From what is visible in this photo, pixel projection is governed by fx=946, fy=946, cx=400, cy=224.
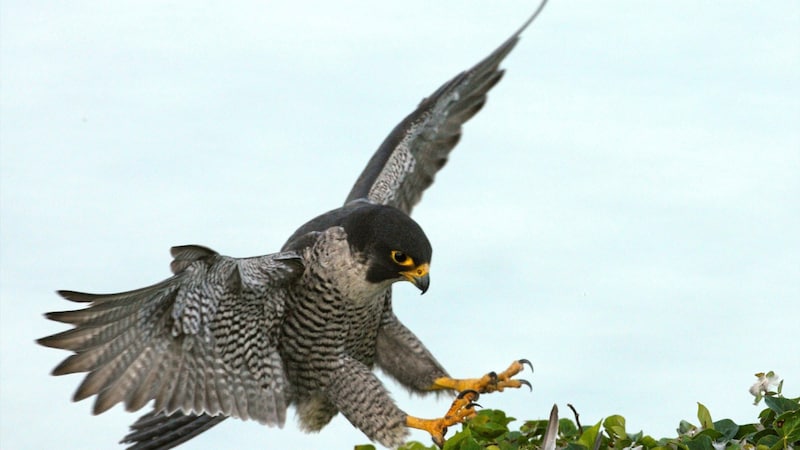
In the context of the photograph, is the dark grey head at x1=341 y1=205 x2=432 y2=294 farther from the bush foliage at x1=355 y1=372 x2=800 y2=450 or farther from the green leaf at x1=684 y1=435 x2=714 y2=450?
the green leaf at x1=684 y1=435 x2=714 y2=450

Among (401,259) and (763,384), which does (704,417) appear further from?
(401,259)

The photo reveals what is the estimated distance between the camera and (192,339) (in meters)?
4.98

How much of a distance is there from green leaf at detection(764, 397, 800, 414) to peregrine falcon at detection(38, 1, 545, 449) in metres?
1.93

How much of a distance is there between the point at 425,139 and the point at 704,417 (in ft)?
11.9

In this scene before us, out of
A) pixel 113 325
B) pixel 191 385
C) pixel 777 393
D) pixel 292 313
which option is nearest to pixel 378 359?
pixel 292 313

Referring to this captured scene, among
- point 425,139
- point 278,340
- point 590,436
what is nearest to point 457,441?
point 590,436

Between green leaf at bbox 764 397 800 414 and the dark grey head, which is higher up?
the dark grey head

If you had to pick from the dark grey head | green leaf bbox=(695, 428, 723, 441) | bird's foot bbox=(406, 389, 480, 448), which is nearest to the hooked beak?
the dark grey head

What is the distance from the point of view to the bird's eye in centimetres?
528

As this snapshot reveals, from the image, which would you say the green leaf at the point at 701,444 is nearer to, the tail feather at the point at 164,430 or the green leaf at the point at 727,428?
the green leaf at the point at 727,428

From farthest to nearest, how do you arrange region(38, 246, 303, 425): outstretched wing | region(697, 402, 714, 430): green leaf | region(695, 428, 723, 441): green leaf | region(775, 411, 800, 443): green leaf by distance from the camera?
region(38, 246, 303, 425): outstretched wing
region(697, 402, 714, 430): green leaf
region(695, 428, 723, 441): green leaf
region(775, 411, 800, 443): green leaf

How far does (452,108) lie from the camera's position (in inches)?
280

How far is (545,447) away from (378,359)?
2800mm

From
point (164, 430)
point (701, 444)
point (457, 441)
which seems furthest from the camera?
point (164, 430)
